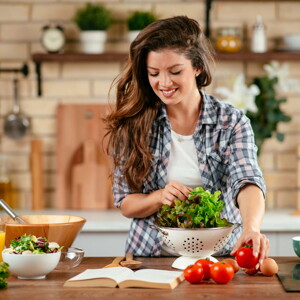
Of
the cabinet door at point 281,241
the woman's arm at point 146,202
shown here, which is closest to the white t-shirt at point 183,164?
the woman's arm at point 146,202

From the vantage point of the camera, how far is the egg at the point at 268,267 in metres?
2.02

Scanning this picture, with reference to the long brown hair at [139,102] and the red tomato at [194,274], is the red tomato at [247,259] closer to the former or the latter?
the red tomato at [194,274]

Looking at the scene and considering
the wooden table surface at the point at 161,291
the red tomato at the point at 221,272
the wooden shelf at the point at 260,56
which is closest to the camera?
the wooden table surface at the point at 161,291

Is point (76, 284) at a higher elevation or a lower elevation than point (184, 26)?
lower

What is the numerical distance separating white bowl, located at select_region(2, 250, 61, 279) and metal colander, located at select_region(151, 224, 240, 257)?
14.6 inches

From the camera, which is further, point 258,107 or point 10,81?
point 10,81

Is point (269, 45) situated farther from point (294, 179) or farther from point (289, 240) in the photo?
point (289, 240)

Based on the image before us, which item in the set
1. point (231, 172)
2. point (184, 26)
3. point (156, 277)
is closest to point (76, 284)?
point (156, 277)

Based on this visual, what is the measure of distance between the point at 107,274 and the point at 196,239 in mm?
315

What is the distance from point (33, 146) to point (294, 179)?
5.22 feet

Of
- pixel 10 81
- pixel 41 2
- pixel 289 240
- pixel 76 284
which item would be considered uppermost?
pixel 41 2

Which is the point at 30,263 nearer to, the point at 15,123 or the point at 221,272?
Answer: the point at 221,272

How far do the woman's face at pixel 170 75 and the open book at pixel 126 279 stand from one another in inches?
26.2

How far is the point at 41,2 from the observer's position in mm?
4051
